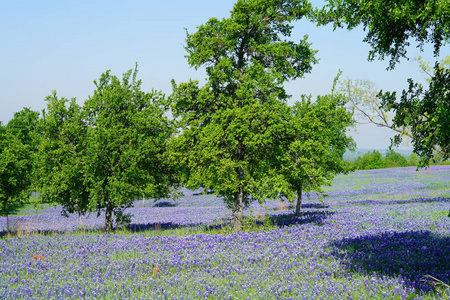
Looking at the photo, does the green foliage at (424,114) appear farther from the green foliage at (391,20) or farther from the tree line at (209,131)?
the tree line at (209,131)

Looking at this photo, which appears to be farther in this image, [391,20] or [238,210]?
[238,210]

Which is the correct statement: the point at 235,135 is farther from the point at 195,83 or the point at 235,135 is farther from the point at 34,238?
the point at 34,238

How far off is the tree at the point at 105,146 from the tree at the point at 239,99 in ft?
6.46

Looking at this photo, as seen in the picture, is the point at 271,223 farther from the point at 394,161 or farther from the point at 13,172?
the point at 394,161

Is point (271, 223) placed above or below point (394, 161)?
below

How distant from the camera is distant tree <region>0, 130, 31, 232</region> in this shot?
16297 mm

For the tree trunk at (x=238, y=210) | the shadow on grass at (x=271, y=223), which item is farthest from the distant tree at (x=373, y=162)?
the tree trunk at (x=238, y=210)

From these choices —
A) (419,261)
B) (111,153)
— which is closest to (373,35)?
(419,261)

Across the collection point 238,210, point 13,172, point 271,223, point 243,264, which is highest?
point 13,172

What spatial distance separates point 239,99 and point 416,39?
7.16 meters

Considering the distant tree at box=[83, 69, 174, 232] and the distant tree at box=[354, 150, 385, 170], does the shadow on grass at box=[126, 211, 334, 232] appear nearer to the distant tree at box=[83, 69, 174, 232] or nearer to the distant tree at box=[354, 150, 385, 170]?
the distant tree at box=[83, 69, 174, 232]

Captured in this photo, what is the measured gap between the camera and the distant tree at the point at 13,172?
53.5 ft

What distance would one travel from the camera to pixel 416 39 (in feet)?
24.7

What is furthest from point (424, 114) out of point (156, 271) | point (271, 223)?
point (271, 223)
